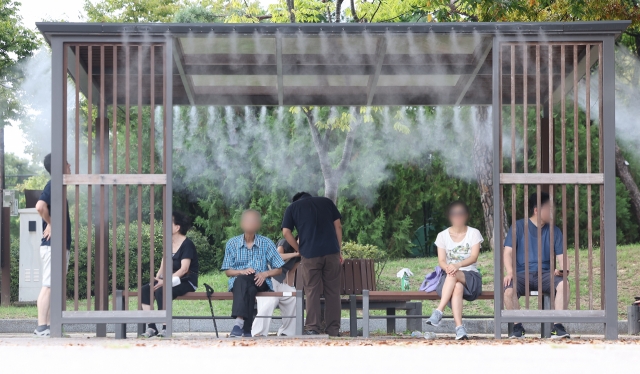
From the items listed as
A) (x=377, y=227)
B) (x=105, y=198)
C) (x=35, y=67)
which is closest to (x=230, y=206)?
(x=377, y=227)

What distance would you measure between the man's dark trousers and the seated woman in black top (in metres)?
0.53

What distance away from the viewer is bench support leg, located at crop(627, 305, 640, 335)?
1127 cm

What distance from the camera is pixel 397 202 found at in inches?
915

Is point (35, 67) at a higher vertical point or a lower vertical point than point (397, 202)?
higher

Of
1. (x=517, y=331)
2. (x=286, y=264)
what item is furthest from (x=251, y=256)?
(x=517, y=331)

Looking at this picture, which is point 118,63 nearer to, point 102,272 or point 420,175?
point 102,272

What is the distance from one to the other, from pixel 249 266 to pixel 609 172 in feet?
11.3

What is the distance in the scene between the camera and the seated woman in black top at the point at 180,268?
9.19 meters

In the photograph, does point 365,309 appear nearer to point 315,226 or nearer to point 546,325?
point 315,226

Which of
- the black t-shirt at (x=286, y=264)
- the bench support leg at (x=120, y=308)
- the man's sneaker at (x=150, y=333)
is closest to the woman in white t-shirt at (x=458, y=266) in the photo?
the black t-shirt at (x=286, y=264)

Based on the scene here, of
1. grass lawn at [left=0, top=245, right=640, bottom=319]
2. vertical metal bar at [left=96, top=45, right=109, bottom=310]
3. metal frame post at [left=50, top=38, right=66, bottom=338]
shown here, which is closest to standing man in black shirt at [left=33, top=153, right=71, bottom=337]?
vertical metal bar at [left=96, top=45, right=109, bottom=310]

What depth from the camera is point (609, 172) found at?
8.00m

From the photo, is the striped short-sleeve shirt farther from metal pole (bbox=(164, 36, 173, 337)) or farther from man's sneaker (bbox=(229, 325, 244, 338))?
metal pole (bbox=(164, 36, 173, 337))

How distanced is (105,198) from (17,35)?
1434 cm
